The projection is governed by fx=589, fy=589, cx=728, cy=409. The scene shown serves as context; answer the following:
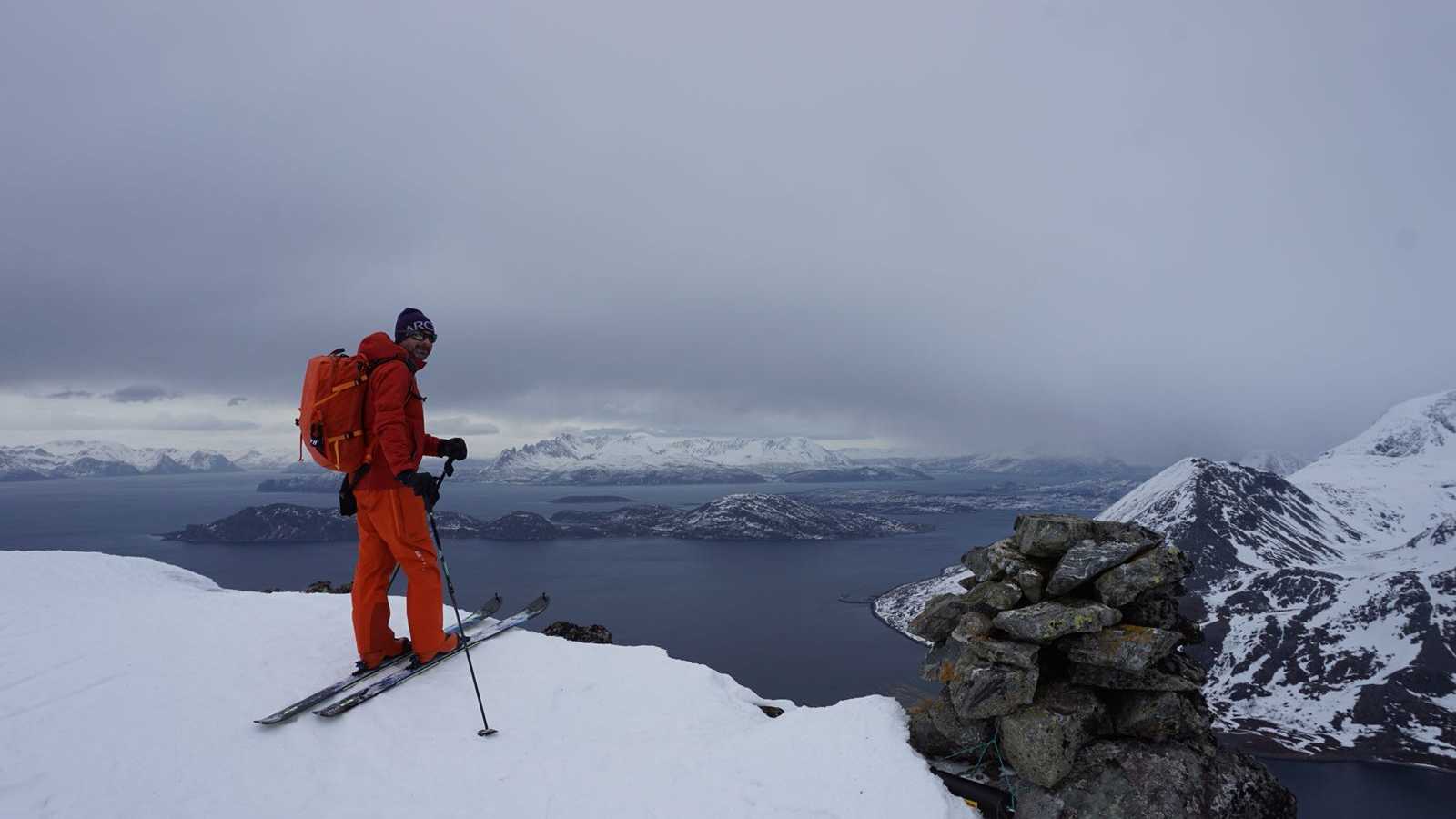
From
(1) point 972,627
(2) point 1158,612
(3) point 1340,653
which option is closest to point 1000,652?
(1) point 972,627

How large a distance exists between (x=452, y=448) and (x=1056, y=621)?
27.5 feet

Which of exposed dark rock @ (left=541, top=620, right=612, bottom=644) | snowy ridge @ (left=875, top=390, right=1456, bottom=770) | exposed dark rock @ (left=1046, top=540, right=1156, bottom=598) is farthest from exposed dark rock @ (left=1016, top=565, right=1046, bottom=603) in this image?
snowy ridge @ (left=875, top=390, right=1456, bottom=770)

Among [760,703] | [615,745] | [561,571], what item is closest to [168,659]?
[615,745]

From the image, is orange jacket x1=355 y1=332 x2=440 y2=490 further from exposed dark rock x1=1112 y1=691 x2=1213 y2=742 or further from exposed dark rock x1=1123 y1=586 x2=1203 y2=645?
exposed dark rock x1=1123 y1=586 x2=1203 y2=645

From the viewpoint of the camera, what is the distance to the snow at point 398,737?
6004 millimetres

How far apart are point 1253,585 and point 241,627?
210003 millimetres

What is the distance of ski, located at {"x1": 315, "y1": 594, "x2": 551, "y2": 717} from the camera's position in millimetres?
7391

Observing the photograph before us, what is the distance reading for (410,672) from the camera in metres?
8.48

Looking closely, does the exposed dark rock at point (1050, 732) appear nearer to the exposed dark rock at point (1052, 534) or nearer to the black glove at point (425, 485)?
the exposed dark rock at point (1052, 534)

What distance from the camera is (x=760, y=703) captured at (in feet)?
31.8

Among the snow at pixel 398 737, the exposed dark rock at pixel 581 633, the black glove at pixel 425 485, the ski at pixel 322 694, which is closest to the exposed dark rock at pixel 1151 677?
the snow at pixel 398 737

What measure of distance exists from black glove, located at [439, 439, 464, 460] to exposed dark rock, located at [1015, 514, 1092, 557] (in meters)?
8.04

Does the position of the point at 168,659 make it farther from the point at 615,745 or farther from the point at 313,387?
the point at 615,745

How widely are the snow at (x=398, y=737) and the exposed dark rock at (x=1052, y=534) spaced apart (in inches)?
120
